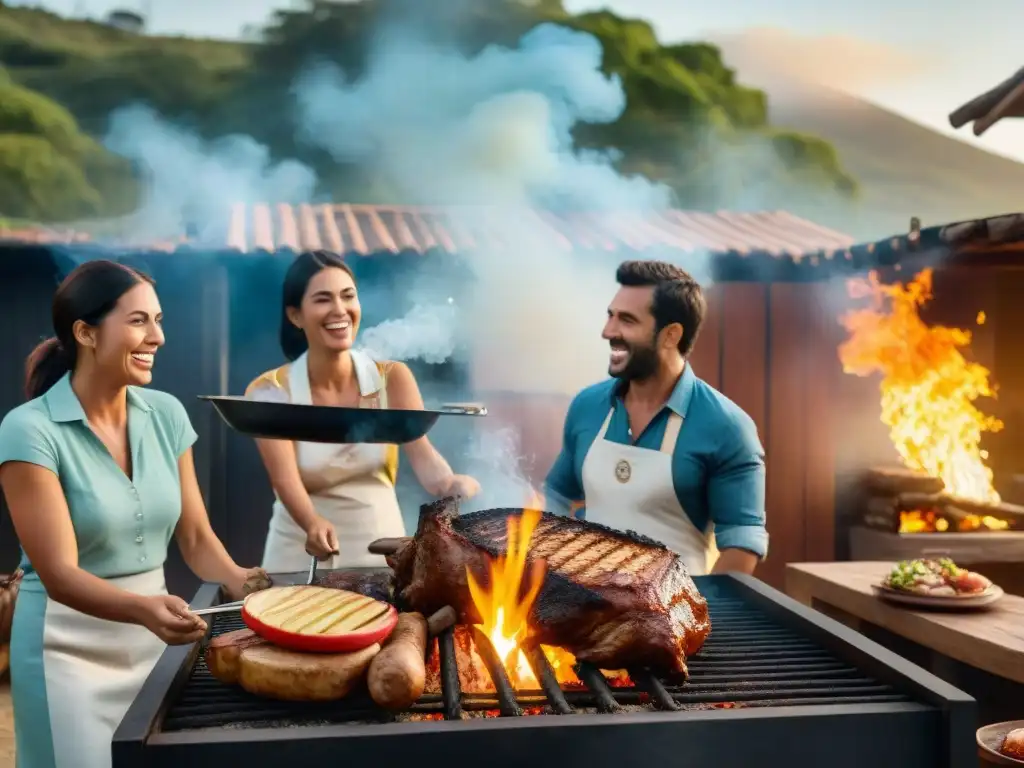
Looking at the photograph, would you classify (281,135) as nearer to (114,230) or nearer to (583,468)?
(114,230)

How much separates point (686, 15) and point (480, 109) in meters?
11.2

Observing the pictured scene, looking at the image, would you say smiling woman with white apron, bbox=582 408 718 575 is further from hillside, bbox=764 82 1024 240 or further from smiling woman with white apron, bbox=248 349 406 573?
hillside, bbox=764 82 1024 240

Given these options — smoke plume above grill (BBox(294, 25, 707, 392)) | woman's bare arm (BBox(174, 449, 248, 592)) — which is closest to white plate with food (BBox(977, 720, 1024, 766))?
woman's bare arm (BBox(174, 449, 248, 592))

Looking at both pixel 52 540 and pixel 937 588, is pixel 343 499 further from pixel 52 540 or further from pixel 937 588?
pixel 937 588

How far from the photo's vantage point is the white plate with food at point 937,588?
462 cm

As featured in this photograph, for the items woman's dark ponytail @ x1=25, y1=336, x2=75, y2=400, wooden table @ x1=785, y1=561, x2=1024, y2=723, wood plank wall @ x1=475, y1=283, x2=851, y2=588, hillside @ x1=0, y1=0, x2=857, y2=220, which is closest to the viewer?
woman's dark ponytail @ x1=25, y1=336, x2=75, y2=400

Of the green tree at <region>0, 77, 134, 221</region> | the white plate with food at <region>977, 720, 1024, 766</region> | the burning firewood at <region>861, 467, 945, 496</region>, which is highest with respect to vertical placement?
the green tree at <region>0, 77, 134, 221</region>

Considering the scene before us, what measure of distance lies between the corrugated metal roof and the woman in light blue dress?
4.43 meters

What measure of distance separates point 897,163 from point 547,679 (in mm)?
40257

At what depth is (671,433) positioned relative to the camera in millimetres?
3863

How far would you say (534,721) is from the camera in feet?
6.75

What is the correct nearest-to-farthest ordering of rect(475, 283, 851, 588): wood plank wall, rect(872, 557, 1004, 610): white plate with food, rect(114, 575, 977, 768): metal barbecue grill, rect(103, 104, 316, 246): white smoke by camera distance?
rect(114, 575, 977, 768): metal barbecue grill < rect(872, 557, 1004, 610): white plate with food < rect(475, 283, 851, 588): wood plank wall < rect(103, 104, 316, 246): white smoke

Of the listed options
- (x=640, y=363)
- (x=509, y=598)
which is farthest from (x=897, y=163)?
(x=509, y=598)

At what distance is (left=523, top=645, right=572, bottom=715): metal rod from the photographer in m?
2.19
